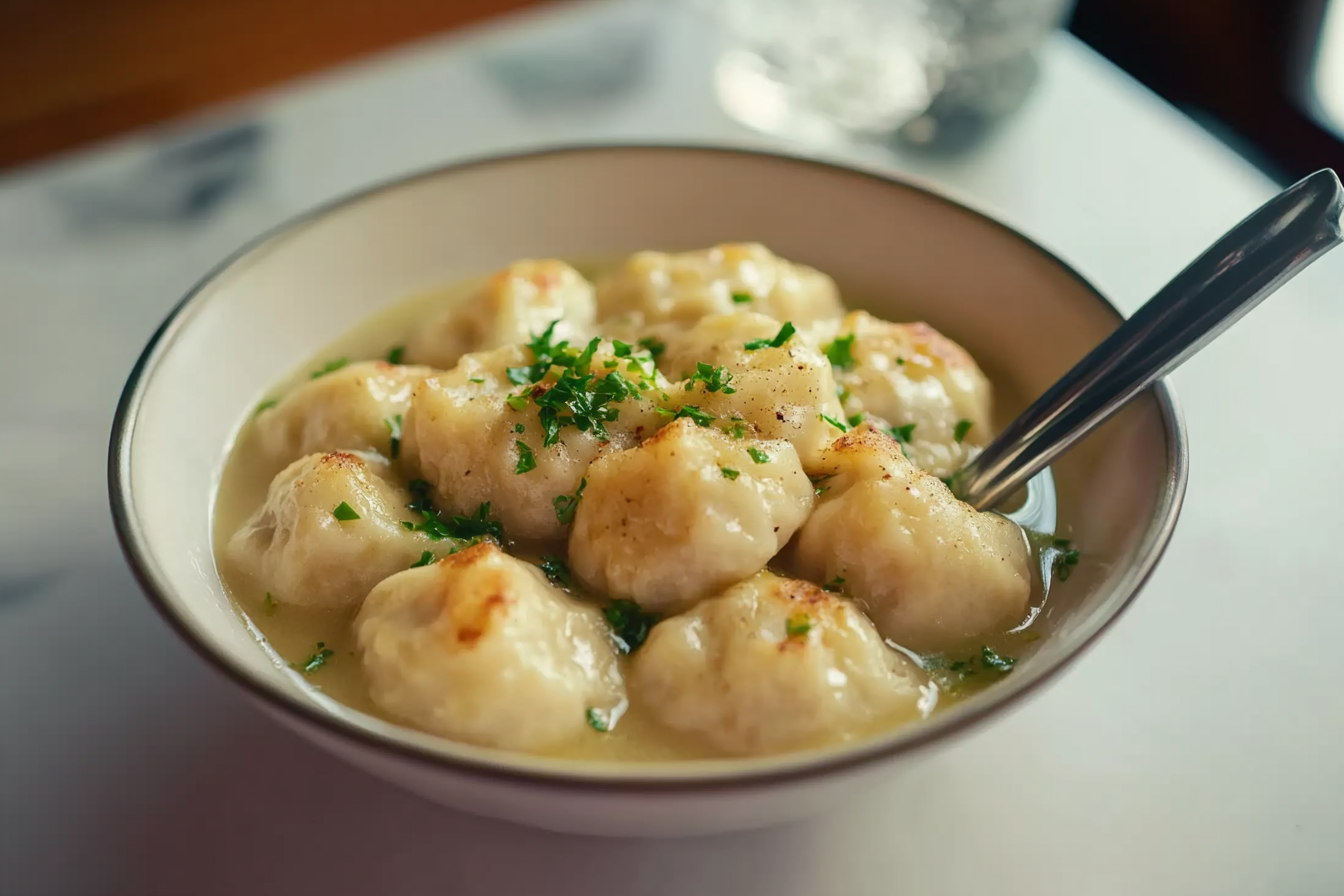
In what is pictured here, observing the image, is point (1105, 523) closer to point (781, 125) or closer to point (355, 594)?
point (355, 594)

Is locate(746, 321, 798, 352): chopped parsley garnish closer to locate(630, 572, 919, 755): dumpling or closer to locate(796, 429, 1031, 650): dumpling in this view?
locate(796, 429, 1031, 650): dumpling

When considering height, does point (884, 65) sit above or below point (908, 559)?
above

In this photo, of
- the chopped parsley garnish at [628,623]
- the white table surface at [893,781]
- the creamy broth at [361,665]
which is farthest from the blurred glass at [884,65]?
the chopped parsley garnish at [628,623]

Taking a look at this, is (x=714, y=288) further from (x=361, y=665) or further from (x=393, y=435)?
(x=361, y=665)

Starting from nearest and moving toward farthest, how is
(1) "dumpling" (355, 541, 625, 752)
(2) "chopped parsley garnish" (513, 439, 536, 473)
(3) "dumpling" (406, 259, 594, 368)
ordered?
(1) "dumpling" (355, 541, 625, 752), (2) "chopped parsley garnish" (513, 439, 536, 473), (3) "dumpling" (406, 259, 594, 368)

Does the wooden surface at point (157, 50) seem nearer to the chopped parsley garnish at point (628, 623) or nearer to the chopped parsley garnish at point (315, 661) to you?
the chopped parsley garnish at point (315, 661)

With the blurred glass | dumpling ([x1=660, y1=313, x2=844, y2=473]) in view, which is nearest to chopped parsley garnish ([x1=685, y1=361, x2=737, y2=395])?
dumpling ([x1=660, y1=313, x2=844, y2=473])

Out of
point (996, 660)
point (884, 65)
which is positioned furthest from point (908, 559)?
point (884, 65)
